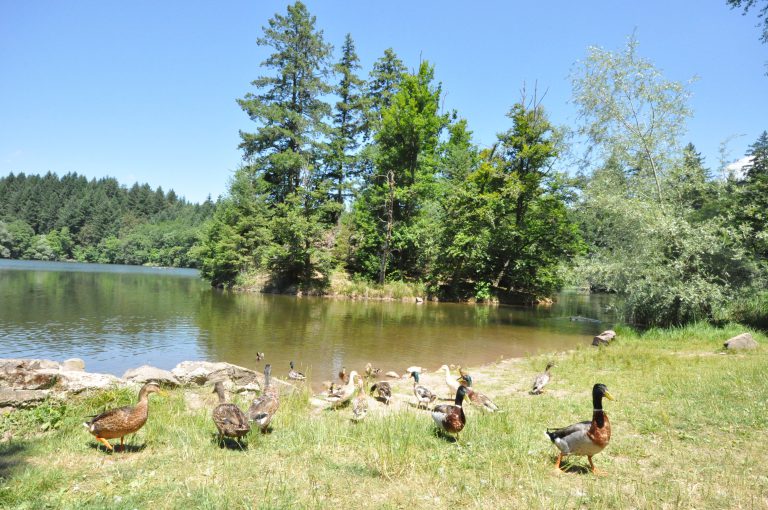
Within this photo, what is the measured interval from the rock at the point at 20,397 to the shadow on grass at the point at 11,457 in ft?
4.22

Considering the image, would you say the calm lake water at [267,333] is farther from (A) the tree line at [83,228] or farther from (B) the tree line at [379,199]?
(A) the tree line at [83,228]

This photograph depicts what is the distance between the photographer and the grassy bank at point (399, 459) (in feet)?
14.6

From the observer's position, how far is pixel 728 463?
17.7ft

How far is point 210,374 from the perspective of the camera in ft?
34.3

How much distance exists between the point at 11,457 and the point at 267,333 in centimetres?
1430

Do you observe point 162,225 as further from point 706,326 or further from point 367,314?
point 706,326

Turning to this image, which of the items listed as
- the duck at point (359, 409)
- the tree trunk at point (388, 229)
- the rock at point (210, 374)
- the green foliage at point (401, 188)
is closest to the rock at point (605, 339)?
the duck at point (359, 409)

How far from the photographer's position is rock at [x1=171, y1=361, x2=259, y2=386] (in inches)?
400

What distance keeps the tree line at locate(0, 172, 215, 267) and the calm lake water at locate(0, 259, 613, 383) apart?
255ft

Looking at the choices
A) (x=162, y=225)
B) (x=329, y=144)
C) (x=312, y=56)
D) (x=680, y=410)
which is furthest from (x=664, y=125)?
(x=162, y=225)

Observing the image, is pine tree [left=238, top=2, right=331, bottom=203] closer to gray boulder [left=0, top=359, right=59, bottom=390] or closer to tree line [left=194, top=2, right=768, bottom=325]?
tree line [left=194, top=2, right=768, bottom=325]

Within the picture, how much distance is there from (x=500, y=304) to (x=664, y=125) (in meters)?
20.9

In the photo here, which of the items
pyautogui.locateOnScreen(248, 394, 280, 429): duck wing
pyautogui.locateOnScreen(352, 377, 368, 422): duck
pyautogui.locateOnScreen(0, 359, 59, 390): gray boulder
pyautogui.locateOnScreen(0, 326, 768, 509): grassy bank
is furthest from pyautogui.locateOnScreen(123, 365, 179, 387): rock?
pyautogui.locateOnScreen(352, 377, 368, 422): duck

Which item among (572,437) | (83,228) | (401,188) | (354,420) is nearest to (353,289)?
(401,188)
